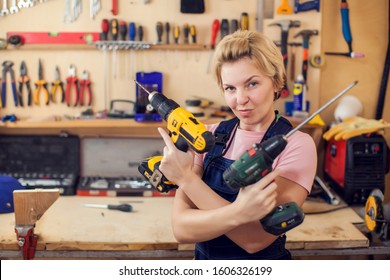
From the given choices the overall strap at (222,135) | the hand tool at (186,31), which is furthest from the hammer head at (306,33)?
the overall strap at (222,135)

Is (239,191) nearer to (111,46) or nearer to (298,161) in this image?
(298,161)

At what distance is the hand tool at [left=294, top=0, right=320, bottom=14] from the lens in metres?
2.15

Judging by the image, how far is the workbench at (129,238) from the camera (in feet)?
5.06

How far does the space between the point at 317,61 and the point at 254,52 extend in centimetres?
132

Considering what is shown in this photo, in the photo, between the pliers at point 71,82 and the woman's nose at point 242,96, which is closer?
the woman's nose at point 242,96

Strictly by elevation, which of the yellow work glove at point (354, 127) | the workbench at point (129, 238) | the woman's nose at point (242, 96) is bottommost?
the workbench at point (129, 238)

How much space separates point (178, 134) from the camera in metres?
1.02

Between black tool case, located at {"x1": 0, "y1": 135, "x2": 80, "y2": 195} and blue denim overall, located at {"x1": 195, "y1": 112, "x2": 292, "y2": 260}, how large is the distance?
1.25 meters

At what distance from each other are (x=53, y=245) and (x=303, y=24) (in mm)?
1377

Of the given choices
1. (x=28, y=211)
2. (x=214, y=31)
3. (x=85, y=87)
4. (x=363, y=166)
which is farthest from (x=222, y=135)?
(x=85, y=87)

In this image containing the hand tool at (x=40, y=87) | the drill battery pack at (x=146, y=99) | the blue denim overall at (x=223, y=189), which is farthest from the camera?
the hand tool at (x=40, y=87)

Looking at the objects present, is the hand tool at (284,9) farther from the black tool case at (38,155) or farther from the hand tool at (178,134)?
the hand tool at (178,134)

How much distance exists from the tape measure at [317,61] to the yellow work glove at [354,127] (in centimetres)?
28

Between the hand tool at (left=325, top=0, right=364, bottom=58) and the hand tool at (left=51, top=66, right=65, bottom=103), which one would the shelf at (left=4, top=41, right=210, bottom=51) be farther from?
the hand tool at (left=325, top=0, right=364, bottom=58)
